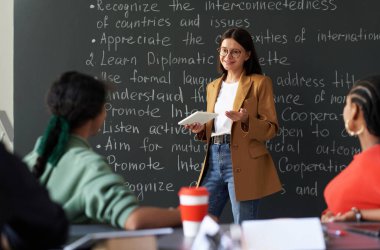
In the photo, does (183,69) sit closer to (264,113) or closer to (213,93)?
(213,93)

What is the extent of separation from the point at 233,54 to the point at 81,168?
183 cm

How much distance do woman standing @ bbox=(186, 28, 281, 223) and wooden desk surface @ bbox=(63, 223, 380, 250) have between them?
151 centimetres

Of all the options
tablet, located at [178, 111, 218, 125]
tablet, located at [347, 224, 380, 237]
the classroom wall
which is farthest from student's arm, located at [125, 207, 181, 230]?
the classroom wall

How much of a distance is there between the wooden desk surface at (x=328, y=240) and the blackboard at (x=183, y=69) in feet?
6.48

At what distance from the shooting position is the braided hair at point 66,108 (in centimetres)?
159

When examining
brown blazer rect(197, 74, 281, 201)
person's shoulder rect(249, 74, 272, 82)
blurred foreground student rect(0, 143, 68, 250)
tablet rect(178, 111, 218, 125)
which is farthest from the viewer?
person's shoulder rect(249, 74, 272, 82)

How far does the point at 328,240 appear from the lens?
1.32 metres

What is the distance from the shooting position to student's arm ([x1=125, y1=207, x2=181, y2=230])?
143 cm

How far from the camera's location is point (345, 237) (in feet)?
4.51

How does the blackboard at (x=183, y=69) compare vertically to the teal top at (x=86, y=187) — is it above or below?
above

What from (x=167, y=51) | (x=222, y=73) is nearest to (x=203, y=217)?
(x=222, y=73)

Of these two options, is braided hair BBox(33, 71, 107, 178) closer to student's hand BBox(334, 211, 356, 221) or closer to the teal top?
the teal top

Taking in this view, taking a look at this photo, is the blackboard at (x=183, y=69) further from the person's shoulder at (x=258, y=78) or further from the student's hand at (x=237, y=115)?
the student's hand at (x=237, y=115)

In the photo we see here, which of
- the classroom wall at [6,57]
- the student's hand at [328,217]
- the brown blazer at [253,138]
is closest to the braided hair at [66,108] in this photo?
the student's hand at [328,217]
